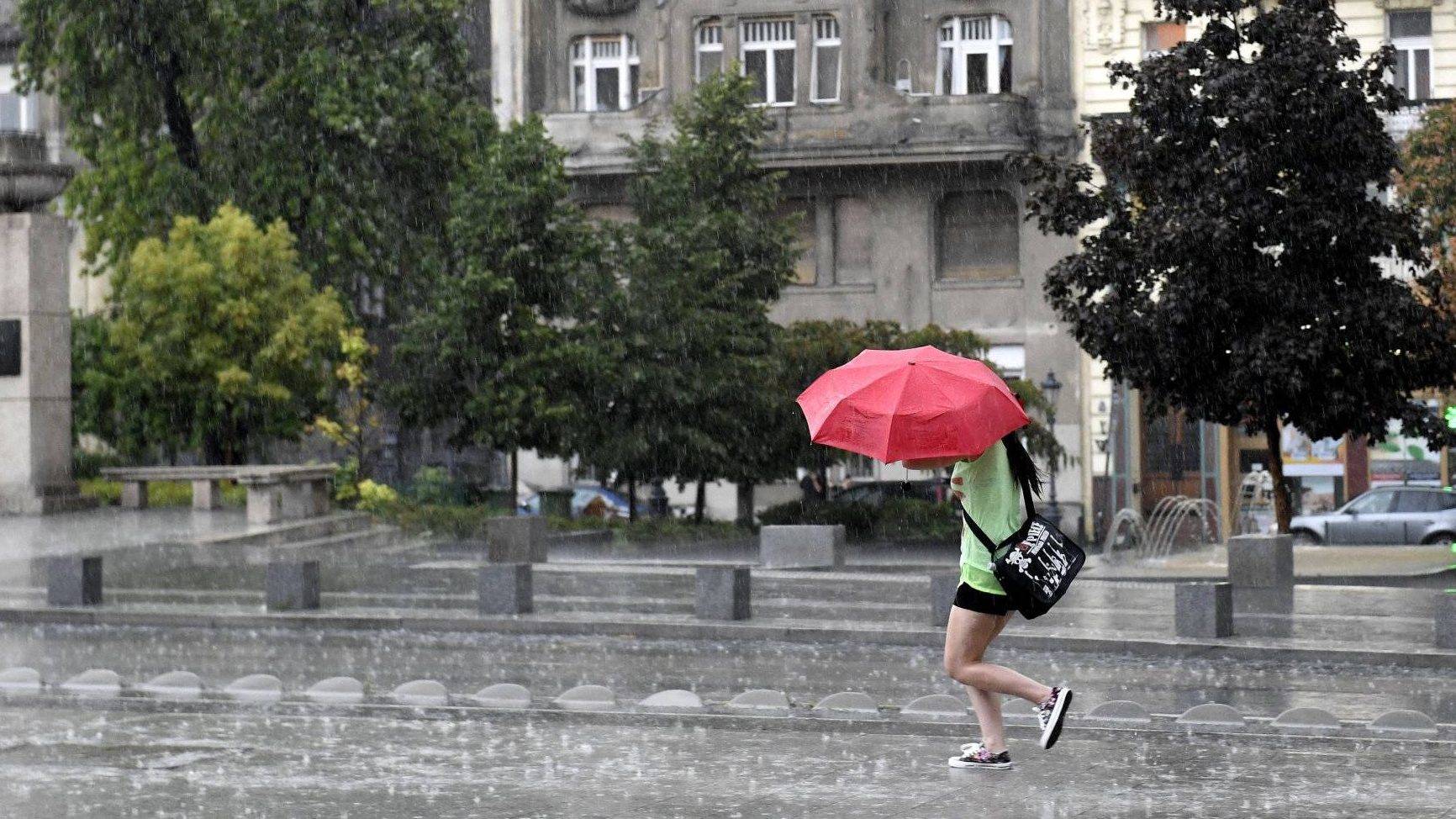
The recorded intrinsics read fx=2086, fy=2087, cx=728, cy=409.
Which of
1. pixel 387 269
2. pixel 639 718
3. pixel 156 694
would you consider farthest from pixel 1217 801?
pixel 387 269

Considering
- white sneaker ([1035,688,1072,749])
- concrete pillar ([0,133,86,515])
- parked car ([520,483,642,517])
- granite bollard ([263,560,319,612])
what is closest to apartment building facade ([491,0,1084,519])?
parked car ([520,483,642,517])

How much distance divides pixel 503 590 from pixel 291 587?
1.99 m

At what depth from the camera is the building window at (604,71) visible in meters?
46.8

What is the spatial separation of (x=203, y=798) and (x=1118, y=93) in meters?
38.3

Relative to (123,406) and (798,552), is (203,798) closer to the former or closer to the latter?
(798,552)

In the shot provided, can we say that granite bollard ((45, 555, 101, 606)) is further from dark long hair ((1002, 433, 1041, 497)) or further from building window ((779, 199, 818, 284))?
building window ((779, 199, 818, 284))

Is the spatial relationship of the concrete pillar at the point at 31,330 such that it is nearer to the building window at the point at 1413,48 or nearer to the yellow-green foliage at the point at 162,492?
the yellow-green foliage at the point at 162,492

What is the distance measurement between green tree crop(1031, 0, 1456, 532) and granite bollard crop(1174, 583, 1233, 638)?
8.36 metres

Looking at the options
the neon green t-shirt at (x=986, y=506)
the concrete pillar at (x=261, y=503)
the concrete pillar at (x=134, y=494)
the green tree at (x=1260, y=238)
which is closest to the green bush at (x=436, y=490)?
the concrete pillar at (x=134, y=494)

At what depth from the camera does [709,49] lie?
46.2 m

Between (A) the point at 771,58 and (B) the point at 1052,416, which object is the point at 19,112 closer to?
(A) the point at 771,58

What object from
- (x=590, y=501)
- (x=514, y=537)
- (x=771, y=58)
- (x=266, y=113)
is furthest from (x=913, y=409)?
(x=771, y=58)

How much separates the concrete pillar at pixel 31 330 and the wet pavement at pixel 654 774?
22136 millimetres

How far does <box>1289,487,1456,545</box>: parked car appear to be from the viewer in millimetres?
36688
